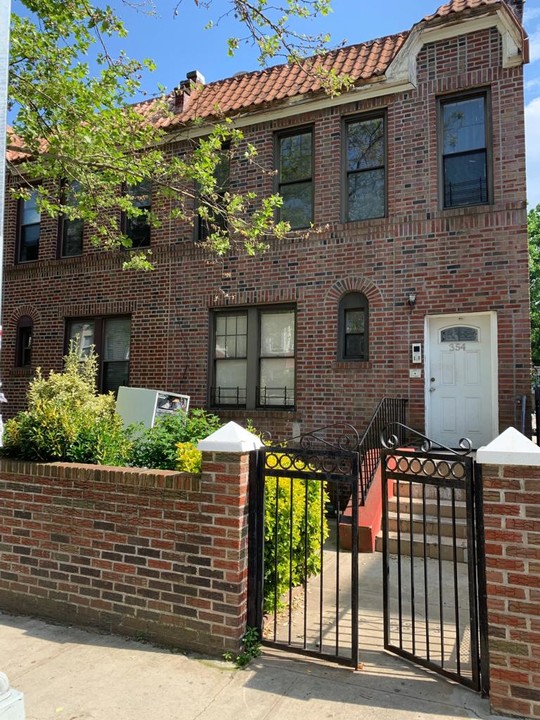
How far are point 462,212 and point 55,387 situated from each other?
6156 millimetres

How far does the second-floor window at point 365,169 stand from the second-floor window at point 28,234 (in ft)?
23.2

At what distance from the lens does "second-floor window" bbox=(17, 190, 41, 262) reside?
11477mm

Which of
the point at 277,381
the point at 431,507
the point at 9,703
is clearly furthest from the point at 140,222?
the point at 9,703

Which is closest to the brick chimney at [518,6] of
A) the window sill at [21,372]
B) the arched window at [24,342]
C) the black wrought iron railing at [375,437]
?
the black wrought iron railing at [375,437]

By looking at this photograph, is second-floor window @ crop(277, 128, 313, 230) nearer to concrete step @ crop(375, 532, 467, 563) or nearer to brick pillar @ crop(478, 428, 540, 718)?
concrete step @ crop(375, 532, 467, 563)

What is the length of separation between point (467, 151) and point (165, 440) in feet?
20.2

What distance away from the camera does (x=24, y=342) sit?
11281 mm

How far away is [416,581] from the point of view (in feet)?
15.6

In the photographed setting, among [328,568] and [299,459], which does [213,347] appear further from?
[299,459]

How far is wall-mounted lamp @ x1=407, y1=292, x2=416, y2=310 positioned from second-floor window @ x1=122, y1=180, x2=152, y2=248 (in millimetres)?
5199

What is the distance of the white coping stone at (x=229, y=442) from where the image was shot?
3449 millimetres

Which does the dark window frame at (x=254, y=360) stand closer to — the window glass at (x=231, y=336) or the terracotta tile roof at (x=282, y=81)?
the window glass at (x=231, y=336)

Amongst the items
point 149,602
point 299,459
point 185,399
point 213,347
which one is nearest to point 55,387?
point 185,399

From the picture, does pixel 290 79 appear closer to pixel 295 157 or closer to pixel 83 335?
pixel 295 157
